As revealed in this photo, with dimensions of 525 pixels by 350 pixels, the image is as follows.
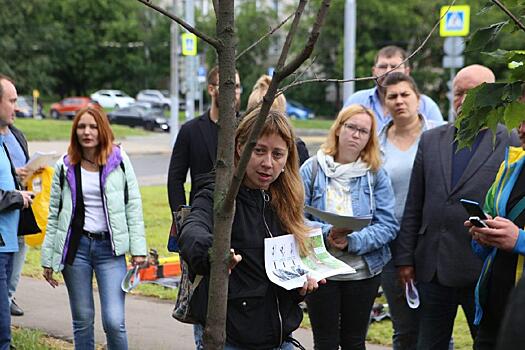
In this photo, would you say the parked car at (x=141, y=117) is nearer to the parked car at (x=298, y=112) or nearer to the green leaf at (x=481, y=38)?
the parked car at (x=298, y=112)

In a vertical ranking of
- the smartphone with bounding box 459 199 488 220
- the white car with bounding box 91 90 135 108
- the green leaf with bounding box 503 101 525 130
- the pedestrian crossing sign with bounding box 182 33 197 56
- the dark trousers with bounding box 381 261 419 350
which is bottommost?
the white car with bounding box 91 90 135 108

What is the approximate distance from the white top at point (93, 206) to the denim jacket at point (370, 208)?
1249mm

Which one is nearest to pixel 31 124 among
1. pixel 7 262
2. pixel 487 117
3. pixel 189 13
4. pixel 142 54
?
pixel 189 13

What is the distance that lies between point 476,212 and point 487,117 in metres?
0.77

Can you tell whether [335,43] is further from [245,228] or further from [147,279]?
[245,228]

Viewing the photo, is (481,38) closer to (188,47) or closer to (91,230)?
(91,230)

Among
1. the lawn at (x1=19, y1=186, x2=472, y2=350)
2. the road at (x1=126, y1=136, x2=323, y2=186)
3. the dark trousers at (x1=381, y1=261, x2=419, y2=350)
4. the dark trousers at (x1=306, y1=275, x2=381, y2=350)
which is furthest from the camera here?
the road at (x1=126, y1=136, x2=323, y2=186)

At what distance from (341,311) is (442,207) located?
853 mm

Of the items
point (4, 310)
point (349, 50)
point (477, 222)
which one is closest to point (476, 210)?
point (477, 222)

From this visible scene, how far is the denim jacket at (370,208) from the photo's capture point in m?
5.01

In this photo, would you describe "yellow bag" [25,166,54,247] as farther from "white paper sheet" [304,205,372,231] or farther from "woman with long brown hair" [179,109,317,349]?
"woman with long brown hair" [179,109,317,349]

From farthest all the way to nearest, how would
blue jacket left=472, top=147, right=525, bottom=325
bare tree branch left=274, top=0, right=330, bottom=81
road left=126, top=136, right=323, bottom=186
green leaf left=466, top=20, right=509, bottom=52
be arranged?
road left=126, top=136, right=323, bottom=186 → blue jacket left=472, top=147, right=525, bottom=325 → green leaf left=466, top=20, right=509, bottom=52 → bare tree branch left=274, top=0, right=330, bottom=81

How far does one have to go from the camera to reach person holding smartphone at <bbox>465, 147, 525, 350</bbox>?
397 centimetres

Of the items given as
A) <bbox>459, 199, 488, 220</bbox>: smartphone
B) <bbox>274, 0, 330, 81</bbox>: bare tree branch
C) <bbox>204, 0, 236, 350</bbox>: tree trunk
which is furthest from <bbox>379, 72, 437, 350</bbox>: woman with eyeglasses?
<bbox>274, 0, 330, 81</bbox>: bare tree branch
